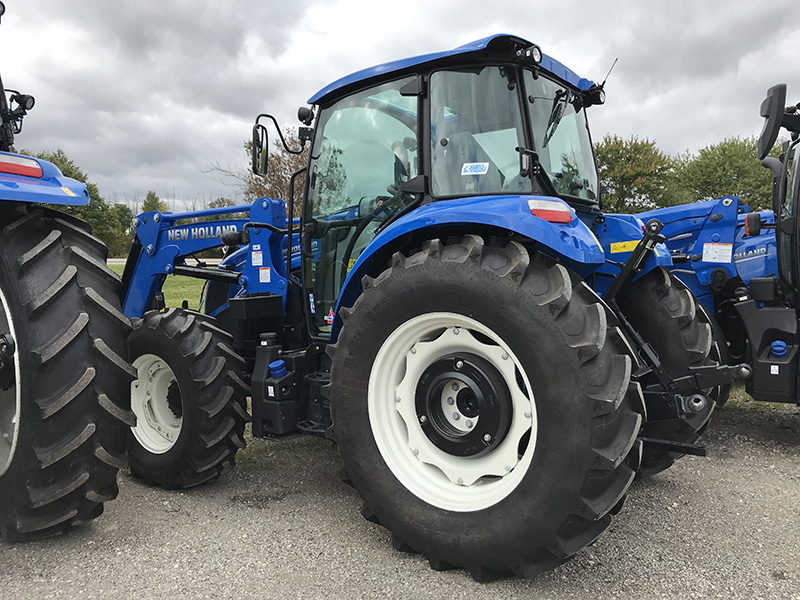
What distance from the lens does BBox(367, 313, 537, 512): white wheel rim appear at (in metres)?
2.44

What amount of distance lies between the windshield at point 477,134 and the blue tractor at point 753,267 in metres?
1.90

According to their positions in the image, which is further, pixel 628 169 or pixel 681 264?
pixel 628 169

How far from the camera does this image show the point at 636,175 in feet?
97.9

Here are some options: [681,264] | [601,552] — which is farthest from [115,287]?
[681,264]

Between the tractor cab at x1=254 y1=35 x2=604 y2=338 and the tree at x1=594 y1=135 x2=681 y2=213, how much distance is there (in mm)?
27707

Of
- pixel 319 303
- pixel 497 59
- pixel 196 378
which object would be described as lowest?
pixel 196 378

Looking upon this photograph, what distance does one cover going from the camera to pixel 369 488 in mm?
2670

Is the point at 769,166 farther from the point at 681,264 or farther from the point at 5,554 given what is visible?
the point at 5,554

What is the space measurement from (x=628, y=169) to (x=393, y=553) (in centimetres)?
3011

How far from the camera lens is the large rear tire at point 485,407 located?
2182 millimetres

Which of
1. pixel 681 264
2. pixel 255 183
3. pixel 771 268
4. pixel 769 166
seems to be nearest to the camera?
pixel 769 166

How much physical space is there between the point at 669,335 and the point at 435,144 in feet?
5.91

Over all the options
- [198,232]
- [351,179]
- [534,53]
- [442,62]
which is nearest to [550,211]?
[534,53]

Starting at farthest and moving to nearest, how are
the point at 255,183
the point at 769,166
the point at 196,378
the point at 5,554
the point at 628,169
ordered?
the point at 628,169 < the point at 255,183 < the point at 769,166 < the point at 196,378 < the point at 5,554
